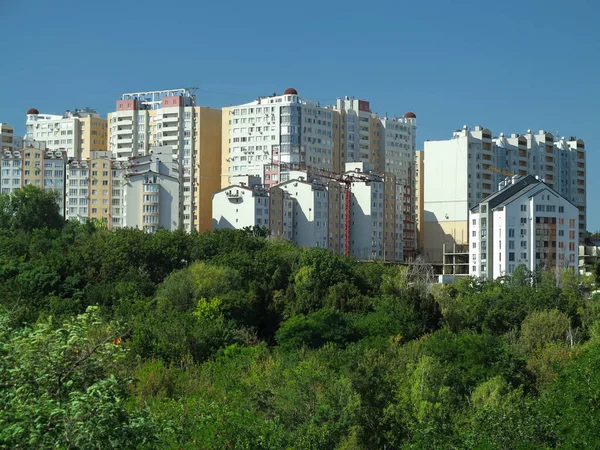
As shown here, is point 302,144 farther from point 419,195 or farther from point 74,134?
point 74,134

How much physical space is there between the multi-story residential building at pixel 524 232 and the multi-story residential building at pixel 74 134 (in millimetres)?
38117

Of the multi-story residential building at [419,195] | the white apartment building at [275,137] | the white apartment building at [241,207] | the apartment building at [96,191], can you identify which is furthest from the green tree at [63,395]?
the multi-story residential building at [419,195]

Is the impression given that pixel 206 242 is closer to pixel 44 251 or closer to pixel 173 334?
pixel 44 251

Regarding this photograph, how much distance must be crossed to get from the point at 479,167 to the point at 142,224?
2817 cm

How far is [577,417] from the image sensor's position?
1037 inches

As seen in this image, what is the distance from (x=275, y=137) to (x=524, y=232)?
83.2ft

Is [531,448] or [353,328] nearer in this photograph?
[531,448]

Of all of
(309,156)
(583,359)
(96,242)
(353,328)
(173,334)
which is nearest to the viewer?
(583,359)

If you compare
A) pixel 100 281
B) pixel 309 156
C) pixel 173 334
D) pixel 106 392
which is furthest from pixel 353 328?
pixel 309 156

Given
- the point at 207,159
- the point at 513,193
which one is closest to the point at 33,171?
the point at 207,159

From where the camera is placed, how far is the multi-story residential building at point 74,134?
97.9 meters

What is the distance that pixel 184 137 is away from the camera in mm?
91562

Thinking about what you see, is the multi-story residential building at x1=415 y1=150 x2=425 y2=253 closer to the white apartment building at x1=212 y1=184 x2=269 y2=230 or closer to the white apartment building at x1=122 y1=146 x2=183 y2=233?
the white apartment building at x1=212 y1=184 x2=269 y2=230

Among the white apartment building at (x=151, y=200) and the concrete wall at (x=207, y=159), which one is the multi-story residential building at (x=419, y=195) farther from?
the white apartment building at (x=151, y=200)
